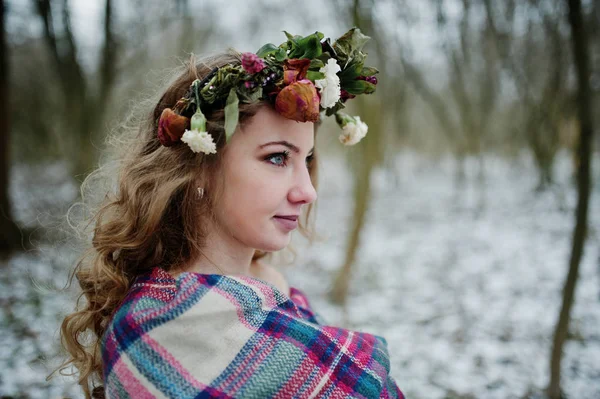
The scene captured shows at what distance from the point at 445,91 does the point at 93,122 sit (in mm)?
8798

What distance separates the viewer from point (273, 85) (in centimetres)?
121

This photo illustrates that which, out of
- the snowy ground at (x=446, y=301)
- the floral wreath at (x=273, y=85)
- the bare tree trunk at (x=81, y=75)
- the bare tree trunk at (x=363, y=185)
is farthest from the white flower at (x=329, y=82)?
the bare tree trunk at (x=81, y=75)

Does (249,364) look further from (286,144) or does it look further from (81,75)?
(81,75)

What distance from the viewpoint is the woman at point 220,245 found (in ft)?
3.30

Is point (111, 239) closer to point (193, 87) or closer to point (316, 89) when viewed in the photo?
point (193, 87)

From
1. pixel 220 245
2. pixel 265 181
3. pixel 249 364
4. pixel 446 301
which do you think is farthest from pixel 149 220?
pixel 446 301

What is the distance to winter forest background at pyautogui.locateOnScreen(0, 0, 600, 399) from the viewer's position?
107 inches

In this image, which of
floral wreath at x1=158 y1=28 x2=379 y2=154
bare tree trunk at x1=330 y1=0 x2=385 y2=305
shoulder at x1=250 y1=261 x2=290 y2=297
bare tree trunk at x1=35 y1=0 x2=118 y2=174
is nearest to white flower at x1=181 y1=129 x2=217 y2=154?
floral wreath at x1=158 y1=28 x2=379 y2=154

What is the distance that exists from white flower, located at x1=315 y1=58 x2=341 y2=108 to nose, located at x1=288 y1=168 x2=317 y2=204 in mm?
255

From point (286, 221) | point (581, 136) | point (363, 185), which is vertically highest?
point (581, 136)

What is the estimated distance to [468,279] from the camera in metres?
5.22

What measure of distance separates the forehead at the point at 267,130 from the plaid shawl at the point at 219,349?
42cm

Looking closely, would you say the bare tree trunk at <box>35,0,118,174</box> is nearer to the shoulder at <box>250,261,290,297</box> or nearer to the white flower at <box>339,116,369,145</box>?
the shoulder at <box>250,261,290,297</box>

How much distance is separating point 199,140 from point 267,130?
213mm
